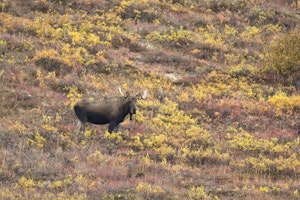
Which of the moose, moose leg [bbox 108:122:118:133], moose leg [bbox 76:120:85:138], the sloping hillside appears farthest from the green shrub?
moose leg [bbox 76:120:85:138]

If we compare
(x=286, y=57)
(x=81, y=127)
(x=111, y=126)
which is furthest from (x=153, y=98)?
(x=286, y=57)

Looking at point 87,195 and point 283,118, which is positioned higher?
point 87,195

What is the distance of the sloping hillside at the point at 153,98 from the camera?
1563 cm

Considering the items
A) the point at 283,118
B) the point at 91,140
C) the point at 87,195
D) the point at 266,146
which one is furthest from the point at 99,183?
the point at 283,118

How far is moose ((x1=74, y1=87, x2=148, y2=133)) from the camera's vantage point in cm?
1997

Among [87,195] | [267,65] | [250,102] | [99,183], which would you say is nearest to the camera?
[87,195]

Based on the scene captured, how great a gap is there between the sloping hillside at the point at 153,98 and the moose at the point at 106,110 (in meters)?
0.54

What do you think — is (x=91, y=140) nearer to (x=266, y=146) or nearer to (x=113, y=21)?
(x=266, y=146)

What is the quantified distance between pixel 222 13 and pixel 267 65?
12767 millimetres

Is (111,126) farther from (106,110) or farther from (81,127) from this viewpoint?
(81,127)

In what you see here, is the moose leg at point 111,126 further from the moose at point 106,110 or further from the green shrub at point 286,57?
the green shrub at point 286,57

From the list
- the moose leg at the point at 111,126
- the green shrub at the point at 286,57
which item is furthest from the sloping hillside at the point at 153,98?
the moose leg at the point at 111,126

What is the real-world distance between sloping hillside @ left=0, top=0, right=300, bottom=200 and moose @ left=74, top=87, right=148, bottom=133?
540mm

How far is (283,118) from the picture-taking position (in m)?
25.2
